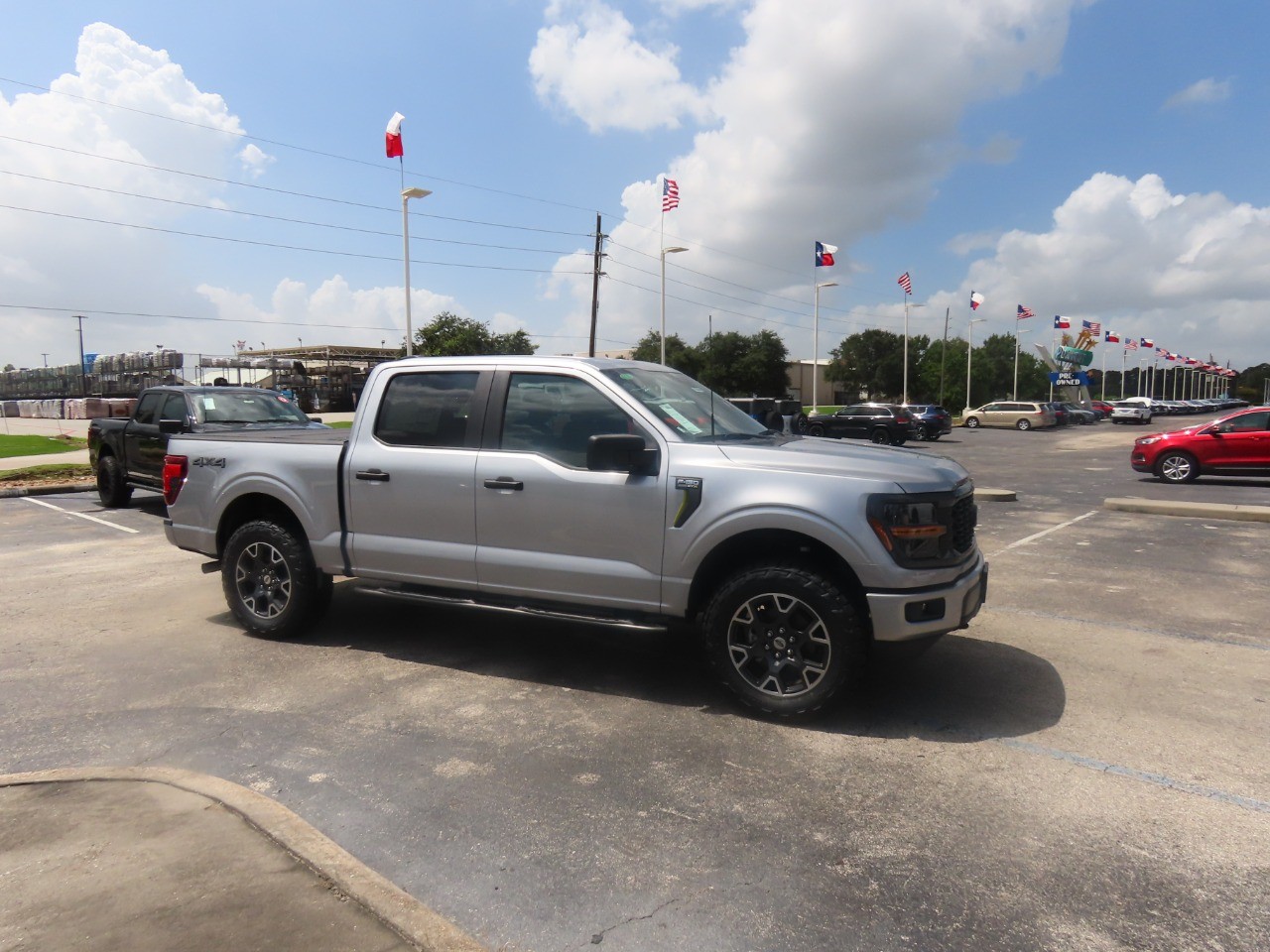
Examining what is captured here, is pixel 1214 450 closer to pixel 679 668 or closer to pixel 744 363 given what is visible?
pixel 679 668

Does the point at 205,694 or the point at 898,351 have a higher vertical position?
the point at 898,351

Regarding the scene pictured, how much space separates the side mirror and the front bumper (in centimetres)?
135

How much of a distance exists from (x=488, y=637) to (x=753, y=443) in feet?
8.00

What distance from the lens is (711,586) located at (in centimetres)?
467

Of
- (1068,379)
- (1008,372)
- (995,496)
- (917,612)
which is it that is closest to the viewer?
(917,612)

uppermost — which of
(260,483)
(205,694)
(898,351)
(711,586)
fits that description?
(898,351)

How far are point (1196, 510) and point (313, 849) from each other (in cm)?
1256

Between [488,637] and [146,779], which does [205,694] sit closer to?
[146,779]

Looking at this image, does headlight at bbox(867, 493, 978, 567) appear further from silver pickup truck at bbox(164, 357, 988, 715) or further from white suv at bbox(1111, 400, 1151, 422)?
white suv at bbox(1111, 400, 1151, 422)

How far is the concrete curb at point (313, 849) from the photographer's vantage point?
2.58m

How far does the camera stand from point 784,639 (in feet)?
14.3

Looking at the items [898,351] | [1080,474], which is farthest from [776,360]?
[1080,474]

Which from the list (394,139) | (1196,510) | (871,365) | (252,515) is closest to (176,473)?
(252,515)

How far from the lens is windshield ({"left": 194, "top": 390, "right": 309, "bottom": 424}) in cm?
1136
